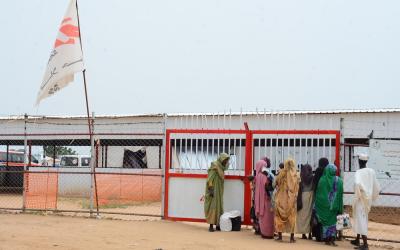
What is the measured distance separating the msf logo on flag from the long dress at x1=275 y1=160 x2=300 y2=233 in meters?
5.59

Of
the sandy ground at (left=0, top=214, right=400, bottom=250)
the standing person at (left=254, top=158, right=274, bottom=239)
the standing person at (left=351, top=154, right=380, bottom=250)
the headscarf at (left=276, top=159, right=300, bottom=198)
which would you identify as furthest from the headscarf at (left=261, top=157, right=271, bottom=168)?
the standing person at (left=351, top=154, right=380, bottom=250)

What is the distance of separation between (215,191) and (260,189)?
1.01 metres

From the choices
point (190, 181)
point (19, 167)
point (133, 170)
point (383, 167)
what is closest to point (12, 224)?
point (190, 181)

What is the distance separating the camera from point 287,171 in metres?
9.52

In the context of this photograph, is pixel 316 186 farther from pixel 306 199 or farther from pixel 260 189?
pixel 260 189

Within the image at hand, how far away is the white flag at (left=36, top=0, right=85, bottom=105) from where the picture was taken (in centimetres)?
1198

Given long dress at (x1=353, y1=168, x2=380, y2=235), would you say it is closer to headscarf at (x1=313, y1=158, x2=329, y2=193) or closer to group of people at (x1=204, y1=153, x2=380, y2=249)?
group of people at (x1=204, y1=153, x2=380, y2=249)

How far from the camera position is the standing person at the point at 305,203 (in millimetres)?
9641

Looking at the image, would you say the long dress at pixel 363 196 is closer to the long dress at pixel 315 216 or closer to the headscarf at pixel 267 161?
the long dress at pixel 315 216

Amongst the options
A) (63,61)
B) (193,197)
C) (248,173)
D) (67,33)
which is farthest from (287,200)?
(67,33)

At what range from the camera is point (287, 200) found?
943cm

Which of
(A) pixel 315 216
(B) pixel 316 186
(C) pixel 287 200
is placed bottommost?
(A) pixel 315 216

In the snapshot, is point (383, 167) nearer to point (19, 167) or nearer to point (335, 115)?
point (335, 115)

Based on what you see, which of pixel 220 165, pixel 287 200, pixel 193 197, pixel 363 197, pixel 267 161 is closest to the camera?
pixel 363 197
